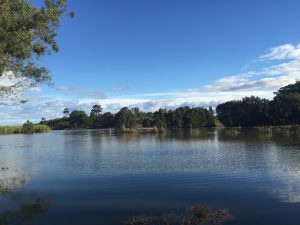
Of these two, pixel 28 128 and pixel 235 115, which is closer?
pixel 235 115

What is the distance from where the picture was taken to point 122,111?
184m

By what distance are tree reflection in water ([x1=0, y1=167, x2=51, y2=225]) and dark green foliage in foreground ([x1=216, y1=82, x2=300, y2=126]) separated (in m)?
128

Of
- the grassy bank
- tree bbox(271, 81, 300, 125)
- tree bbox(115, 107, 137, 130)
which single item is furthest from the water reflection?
the grassy bank

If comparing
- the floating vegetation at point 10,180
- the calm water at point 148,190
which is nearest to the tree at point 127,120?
the calm water at point 148,190

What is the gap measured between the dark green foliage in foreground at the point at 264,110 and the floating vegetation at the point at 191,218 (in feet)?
434

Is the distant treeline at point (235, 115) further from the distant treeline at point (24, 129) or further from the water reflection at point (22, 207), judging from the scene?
the water reflection at point (22, 207)

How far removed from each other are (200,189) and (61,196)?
8604 mm

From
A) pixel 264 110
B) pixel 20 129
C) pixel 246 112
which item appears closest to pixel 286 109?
pixel 264 110

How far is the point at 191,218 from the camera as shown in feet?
57.7

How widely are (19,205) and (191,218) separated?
10218mm

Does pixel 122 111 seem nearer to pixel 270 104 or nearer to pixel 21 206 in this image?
pixel 270 104

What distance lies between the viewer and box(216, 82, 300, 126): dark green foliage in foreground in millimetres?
143875

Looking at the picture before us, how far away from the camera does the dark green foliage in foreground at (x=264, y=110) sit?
14388 centimetres

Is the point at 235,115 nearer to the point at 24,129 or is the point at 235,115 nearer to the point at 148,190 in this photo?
the point at 24,129
